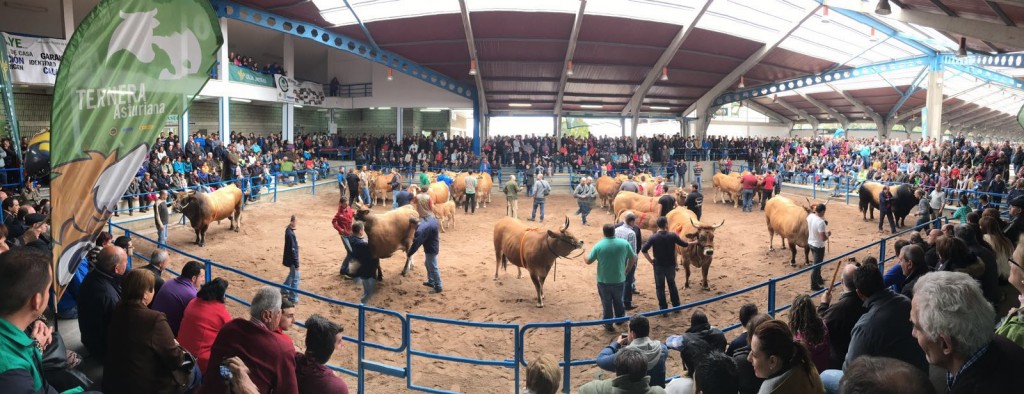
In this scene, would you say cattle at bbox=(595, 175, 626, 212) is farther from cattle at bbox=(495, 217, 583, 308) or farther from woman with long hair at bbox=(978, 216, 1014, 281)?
woman with long hair at bbox=(978, 216, 1014, 281)

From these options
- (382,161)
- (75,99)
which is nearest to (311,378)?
(75,99)

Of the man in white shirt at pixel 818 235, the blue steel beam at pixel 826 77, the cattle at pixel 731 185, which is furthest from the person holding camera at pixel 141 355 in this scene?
the blue steel beam at pixel 826 77

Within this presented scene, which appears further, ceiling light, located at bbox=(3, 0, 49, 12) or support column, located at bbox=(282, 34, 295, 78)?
support column, located at bbox=(282, 34, 295, 78)

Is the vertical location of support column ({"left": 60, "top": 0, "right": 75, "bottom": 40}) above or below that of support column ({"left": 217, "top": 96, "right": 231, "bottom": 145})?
above

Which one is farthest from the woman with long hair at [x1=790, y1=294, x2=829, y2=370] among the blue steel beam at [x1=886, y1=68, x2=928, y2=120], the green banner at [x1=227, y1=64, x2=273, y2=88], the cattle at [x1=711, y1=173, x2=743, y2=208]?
the blue steel beam at [x1=886, y1=68, x2=928, y2=120]

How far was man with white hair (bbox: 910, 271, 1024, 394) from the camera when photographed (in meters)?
2.32

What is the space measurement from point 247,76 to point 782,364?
80.2ft

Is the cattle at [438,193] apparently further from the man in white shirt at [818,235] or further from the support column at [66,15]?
the support column at [66,15]

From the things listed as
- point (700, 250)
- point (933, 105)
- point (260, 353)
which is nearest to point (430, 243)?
point (700, 250)

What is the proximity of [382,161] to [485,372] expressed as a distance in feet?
74.0

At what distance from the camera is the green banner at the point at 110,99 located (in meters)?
3.99

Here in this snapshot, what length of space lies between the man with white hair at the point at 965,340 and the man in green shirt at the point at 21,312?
3.68 m

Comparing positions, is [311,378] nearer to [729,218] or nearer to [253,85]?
[729,218]

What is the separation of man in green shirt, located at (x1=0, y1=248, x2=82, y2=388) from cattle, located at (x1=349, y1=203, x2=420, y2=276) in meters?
7.69
